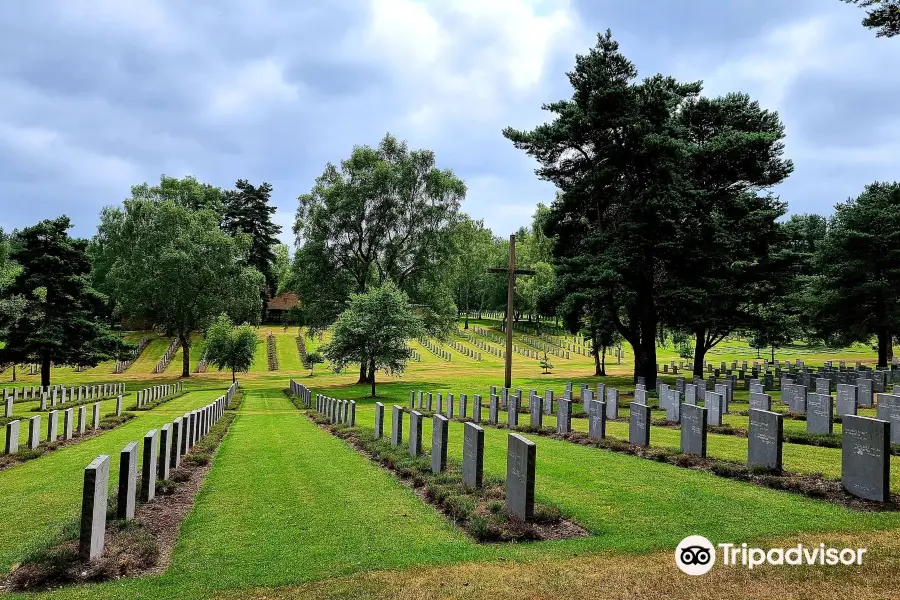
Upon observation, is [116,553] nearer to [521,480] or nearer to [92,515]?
[92,515]

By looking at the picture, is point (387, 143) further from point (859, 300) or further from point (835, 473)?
point (835, 473)

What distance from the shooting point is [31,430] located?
14.4 metres

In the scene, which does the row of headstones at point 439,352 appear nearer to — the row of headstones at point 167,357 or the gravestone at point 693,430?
the row of headstones at point 167,357

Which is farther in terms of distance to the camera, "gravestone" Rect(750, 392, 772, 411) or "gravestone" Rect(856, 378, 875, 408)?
"gravestone" Rect(856, 378, 875, 408)

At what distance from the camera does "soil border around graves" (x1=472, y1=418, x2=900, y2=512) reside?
6855mm

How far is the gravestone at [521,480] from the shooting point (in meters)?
6.57

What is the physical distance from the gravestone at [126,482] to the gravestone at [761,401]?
47.8ft

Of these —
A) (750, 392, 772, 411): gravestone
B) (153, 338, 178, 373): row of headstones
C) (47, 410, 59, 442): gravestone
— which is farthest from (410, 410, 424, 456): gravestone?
(153, 338, 178, 373): row of headstones

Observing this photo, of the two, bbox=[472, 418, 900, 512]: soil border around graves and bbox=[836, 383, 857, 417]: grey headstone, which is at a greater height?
bbox=[836, 383, 857, 417]: grey headstone

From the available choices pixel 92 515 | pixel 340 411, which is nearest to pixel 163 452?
pixel 92 515

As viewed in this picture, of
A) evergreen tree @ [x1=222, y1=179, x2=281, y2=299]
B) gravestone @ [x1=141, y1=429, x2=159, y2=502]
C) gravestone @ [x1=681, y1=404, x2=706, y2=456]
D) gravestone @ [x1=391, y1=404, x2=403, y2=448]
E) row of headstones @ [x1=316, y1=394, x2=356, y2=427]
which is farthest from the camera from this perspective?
evergreen tree @ [x1=222, y1=179, x2=281, y2=299]

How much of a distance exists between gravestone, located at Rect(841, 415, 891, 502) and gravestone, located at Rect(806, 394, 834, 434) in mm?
6432

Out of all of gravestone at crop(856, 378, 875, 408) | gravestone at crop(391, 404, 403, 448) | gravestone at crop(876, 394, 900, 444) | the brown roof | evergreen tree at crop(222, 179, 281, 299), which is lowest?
gravestone at crop(391, 404, 403, 448)

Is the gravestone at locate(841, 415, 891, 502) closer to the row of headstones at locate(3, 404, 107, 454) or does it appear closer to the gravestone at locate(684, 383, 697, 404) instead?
the gravestone at locate(684, 383, 697, 404)
